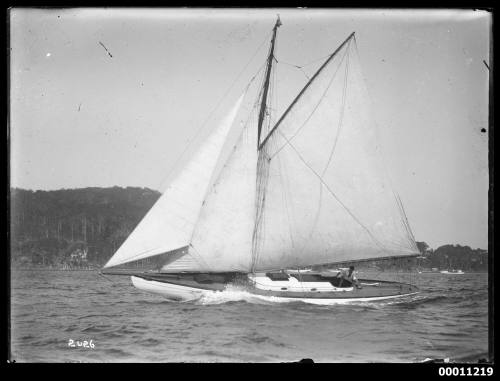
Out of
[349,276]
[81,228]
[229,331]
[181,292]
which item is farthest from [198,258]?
[81,228]

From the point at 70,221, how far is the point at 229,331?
32.9 feet

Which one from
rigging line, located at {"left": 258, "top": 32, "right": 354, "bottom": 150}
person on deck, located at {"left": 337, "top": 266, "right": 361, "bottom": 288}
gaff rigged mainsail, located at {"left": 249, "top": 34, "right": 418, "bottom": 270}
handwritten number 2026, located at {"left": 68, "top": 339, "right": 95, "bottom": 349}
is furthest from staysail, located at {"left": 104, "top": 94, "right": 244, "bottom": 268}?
person on deck, located at {"left": 337, "top": 266, "right": 361, "bottom": 288}

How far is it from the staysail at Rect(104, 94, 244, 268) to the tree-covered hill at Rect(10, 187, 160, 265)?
1.65ft

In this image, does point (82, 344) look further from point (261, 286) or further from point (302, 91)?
point (302, 91)

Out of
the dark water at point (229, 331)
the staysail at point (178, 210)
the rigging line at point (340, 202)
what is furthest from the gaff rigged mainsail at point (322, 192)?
the dark water at point (229, 331)

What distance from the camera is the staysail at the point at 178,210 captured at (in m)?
14.3

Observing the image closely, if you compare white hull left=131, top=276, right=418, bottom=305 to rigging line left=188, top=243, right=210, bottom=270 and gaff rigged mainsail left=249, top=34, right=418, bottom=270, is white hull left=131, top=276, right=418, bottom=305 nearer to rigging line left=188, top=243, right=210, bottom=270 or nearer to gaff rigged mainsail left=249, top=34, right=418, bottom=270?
rigging line left=188, top=243, right=210, bottom=270

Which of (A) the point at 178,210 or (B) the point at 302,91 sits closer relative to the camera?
(A) the point at 178,210

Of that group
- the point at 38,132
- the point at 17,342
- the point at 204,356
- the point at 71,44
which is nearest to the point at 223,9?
the point at 71,44

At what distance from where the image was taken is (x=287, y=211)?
1590 cm

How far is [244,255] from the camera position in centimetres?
1553

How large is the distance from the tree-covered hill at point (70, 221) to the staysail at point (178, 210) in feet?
1.65

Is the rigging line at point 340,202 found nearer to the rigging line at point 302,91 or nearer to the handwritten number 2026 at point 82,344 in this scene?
the rigging line at point 302,91

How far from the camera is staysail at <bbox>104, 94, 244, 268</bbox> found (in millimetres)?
14266
